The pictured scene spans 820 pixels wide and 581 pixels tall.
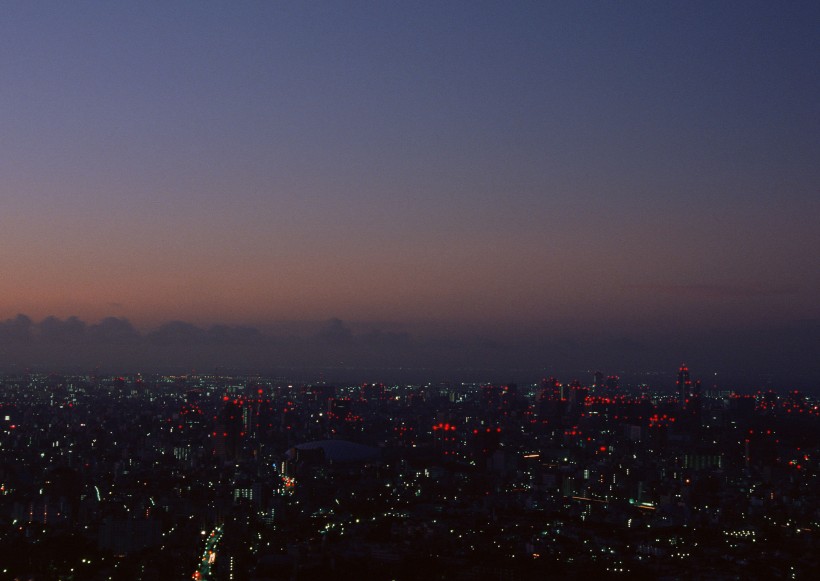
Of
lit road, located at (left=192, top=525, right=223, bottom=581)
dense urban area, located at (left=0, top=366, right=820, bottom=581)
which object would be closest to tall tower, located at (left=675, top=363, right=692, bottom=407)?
dense urban area, located at (left=0, top=366, right=820, bottom=581)

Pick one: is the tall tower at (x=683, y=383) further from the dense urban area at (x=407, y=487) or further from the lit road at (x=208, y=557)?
the lit road at (x=208, y=557)

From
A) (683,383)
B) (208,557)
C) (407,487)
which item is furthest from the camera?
(683,383)

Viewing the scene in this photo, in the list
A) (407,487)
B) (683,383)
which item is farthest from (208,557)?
(683,383)

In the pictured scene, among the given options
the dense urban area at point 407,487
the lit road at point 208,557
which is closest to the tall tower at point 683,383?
the dense urban area at point 407,487

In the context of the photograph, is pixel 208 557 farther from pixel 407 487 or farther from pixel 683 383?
pixel 683 383

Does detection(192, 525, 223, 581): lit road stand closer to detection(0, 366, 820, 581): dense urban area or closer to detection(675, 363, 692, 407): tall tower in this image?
detection(0, 366, 820, 581): dense urban area
